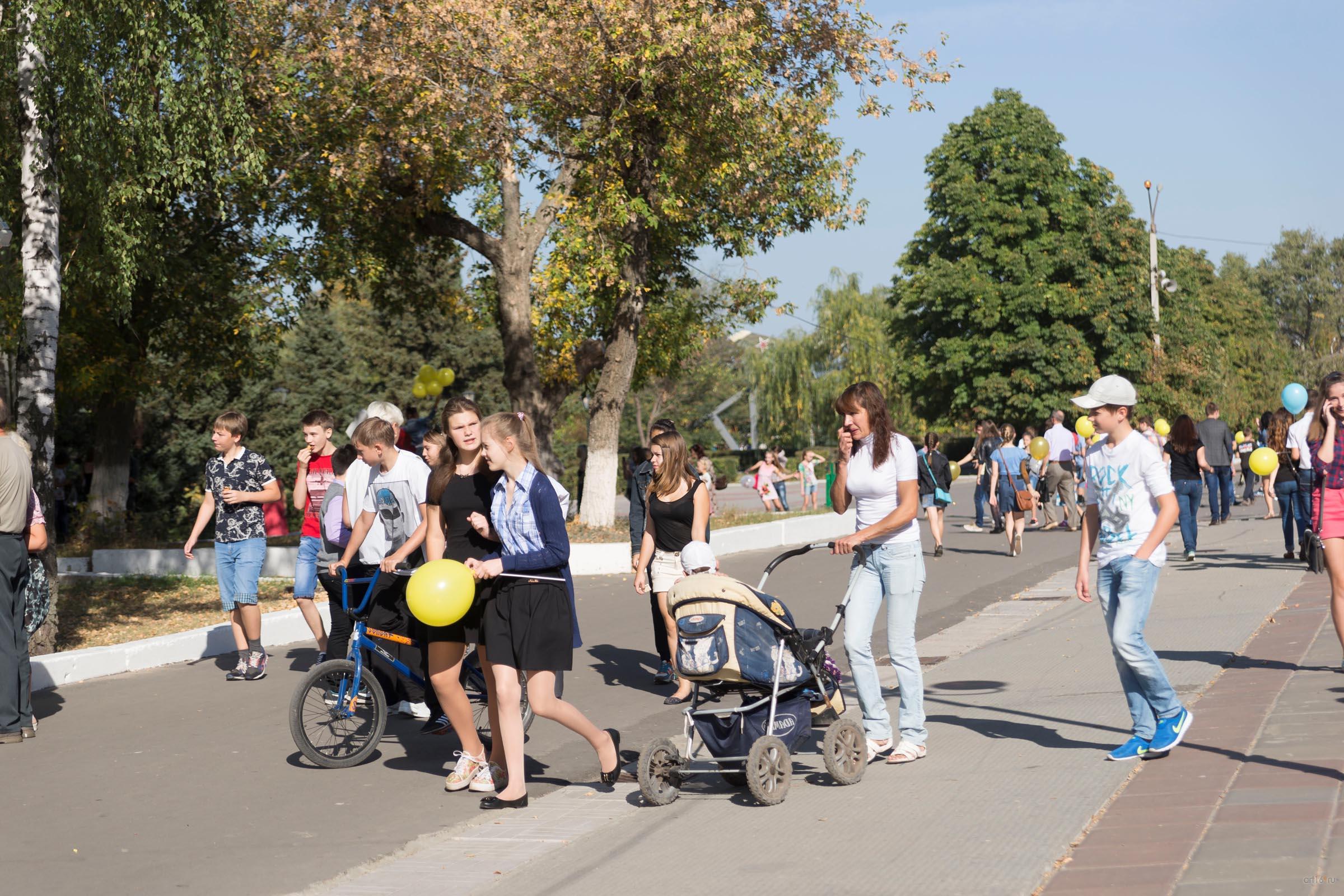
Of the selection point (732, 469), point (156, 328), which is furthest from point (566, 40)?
point (732, 469)

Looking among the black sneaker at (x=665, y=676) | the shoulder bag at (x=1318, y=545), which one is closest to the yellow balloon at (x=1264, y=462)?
the shoulder bag at (x=1318, y=545)

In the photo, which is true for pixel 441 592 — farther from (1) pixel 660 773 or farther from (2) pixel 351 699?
(2) pixel 351 699

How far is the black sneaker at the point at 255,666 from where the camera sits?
10.0 m

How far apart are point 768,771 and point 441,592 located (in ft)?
5.29

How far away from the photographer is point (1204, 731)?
6785 mm

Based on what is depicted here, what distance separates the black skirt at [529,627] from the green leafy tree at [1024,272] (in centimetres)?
4416

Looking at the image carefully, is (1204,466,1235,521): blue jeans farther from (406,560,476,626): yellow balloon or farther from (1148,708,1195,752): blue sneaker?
(406,560,476,626): yellow balloon

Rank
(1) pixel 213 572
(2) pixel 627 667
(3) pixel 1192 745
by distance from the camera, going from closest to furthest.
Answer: (3) pixel 1192 745
(2) pixel 627 667
(1) pixel 213 572

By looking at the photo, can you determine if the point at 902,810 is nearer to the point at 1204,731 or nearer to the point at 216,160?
the point at 1204,731

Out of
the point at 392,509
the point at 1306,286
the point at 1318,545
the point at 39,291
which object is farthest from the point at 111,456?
the point at 1306,286

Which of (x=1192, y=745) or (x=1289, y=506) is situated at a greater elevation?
(x=1289, y=506)

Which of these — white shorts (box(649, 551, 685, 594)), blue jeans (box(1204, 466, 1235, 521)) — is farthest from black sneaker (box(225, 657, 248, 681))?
blue jeans (box(1204, 466, 1235, 521))

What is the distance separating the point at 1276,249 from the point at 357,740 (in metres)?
94.9

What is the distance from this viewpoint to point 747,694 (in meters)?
6.25
